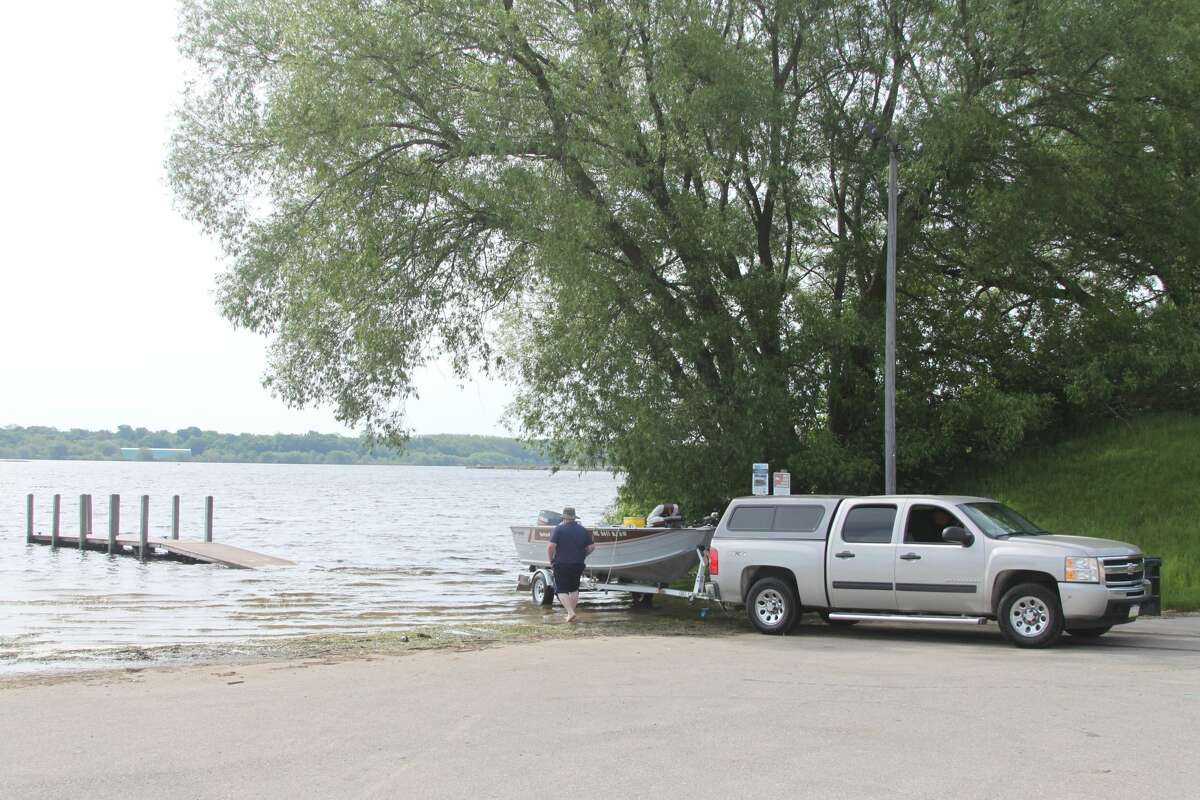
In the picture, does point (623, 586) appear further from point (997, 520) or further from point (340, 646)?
point (997, 520)

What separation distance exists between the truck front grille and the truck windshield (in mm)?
1302

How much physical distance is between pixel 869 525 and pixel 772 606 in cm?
186

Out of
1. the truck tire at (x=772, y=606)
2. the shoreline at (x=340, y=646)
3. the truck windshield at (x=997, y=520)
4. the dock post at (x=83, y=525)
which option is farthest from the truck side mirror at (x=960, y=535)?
the dock post at (x=83, y=525)

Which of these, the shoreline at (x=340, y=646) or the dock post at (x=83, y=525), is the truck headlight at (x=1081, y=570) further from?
the dock post at (x=83, y=525)

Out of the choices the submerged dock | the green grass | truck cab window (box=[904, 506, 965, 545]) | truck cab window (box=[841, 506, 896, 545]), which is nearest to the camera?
truck cab window (box=[904, 506, 965, 545])

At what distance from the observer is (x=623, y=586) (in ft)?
65.8

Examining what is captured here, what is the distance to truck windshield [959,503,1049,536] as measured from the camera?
49.3ft

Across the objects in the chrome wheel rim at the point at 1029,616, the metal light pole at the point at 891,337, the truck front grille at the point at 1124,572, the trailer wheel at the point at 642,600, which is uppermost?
the metal light pole at the point at 891,337

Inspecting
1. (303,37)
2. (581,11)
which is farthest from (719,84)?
(303,37)

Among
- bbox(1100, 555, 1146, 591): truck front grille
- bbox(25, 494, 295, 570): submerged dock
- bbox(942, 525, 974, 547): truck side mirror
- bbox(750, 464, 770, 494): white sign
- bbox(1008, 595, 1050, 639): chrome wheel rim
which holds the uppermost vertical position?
bbox(750, 464, 770, 494): white sign

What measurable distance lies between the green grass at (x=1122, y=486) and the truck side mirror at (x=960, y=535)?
679 centimetres

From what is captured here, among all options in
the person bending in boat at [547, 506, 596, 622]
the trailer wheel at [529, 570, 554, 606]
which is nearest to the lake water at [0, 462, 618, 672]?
the trailer wheel at [529, 570, 554, 606]

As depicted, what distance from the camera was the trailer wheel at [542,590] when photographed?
70.5ft

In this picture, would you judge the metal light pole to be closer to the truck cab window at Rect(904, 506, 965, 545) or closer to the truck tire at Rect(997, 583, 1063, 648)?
the truck cab window at Rect(904, 506, 965, 545)
